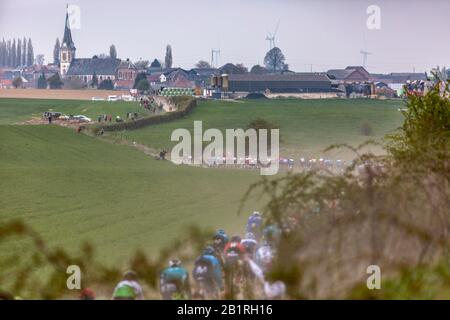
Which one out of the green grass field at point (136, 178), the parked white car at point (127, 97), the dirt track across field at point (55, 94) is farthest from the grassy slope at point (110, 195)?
the dirt track across field at point (55, 94)

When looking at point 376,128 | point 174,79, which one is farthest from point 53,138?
point 376,128

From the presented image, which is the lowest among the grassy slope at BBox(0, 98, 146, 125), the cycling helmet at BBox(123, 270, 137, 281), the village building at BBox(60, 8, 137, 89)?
the cycling helmet at BBox(123, 270, 137, 281)

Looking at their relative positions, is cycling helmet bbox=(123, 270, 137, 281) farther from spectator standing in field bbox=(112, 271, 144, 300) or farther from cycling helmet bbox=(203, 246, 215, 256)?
cycling helmet bbox=(203, 246, 215, 256)

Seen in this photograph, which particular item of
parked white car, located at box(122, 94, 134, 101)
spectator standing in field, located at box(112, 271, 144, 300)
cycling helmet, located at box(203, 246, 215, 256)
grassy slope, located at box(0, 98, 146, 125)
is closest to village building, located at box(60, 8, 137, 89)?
parked white car, located at box(122, 94, 134, 101)

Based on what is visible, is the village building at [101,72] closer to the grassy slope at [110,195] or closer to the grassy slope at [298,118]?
the grassy slope at [298,118]

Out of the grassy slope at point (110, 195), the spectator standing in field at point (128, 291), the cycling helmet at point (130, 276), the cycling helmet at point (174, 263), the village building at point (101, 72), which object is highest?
the village building at point (101, 72)
